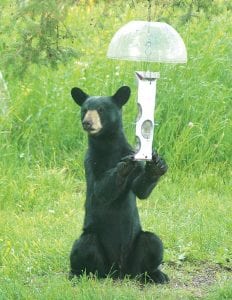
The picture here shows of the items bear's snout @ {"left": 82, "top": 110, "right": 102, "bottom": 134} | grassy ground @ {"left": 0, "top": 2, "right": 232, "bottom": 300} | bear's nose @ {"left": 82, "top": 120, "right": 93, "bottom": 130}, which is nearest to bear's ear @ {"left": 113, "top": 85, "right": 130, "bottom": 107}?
bear's snout @ {"left": 82, "top": 110, "right": 102, "bottom": 134}

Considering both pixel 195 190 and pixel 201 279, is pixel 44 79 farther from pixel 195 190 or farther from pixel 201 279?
pixel 201 279

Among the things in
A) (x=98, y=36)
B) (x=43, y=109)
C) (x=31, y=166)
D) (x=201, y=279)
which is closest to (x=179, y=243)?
(x=201, y=279)

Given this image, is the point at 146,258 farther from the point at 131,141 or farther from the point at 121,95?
the point at 131,141

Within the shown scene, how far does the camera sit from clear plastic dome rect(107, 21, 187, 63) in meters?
5.72

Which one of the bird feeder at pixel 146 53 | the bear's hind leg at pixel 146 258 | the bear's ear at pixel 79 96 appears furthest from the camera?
the bear's hind leg at pixel 146 258

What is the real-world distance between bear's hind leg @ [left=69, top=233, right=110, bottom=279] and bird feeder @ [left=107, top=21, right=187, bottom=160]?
0.85 metres

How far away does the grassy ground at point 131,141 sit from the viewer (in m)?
6.43

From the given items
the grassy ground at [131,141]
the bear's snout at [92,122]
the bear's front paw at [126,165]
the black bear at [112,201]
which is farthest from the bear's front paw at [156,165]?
the grassy ground at [131,141]

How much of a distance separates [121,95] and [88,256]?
118 centimetres

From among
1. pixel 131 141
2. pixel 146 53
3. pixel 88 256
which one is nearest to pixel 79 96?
pixel 146 53

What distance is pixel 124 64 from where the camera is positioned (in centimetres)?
1052

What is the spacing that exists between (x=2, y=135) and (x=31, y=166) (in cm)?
54

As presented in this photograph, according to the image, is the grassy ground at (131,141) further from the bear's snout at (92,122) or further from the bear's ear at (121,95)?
the bear's snout at (92,122)

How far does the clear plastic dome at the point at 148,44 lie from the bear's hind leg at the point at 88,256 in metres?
1.34
